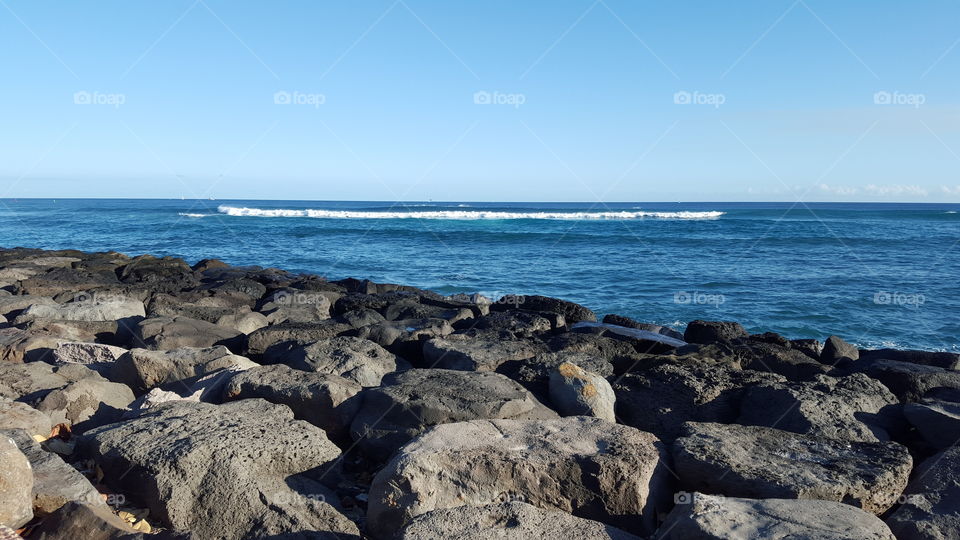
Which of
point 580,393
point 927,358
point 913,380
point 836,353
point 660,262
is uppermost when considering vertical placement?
point 580,393

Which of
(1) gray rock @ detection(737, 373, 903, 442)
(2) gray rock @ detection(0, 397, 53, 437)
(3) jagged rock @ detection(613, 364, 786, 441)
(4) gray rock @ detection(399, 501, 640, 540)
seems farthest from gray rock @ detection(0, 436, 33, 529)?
(1) gray rock @ detection(737, 373, 903, 442)

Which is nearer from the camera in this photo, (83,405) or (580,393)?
(83,405)

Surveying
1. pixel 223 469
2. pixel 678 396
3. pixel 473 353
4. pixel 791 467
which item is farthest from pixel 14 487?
pixel 678 396

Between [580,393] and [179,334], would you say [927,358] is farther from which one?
[179,334]

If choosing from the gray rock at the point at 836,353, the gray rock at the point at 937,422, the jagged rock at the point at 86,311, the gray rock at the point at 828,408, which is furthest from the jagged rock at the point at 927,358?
the jagged rock at the point at 86,311

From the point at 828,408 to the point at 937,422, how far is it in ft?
2.17

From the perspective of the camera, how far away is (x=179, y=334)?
6727 mm

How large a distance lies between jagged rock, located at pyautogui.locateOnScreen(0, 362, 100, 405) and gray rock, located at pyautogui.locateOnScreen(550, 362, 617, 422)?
349cm

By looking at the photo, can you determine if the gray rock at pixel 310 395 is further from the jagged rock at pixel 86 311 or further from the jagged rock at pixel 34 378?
the jagged rock at pixel 86 311

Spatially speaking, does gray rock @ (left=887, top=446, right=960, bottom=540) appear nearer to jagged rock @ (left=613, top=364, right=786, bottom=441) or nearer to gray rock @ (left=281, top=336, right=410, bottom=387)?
jagged rock @ (left=613, top=364, right=786, bottom=441)

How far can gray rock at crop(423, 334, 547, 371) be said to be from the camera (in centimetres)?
600

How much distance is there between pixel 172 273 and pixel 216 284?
2155 mm

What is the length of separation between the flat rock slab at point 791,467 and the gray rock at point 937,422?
69 centimetres

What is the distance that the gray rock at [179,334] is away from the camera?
656cm
